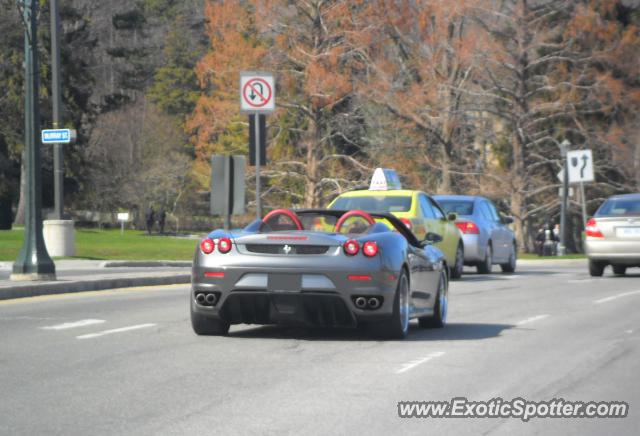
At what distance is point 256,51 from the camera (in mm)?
48594

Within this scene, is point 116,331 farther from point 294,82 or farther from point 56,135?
point 294,82

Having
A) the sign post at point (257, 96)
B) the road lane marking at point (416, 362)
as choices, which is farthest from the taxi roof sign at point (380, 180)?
the road lane marking at point (416, 362)

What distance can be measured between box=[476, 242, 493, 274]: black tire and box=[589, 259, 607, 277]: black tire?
7.00 feet

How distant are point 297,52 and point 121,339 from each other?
1431 inches

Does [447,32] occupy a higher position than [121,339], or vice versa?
[447,32]

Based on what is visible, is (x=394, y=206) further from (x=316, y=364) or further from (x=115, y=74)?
(x=115, y=74)

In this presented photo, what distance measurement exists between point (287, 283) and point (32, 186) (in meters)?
10.5

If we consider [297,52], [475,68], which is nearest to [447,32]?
[475,68]

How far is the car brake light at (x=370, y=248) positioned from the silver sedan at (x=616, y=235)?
612 inches

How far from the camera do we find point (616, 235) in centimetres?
2709

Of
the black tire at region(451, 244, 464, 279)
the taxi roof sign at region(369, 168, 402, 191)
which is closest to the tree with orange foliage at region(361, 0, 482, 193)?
the taxi roof sign at region(369, 168, 402, 191)

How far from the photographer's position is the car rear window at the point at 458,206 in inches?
1133

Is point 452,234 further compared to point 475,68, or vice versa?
point 475,68

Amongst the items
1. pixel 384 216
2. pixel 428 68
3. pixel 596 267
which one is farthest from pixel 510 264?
pixel 428 68
